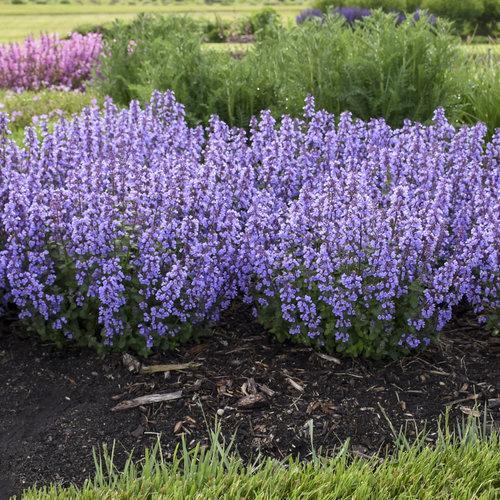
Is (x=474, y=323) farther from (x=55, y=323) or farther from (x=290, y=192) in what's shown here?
(x=55, y=323)

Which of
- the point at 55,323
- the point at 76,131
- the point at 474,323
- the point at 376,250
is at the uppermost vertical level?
the point at 76,131

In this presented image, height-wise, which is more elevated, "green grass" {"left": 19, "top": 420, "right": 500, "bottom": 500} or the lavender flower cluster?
the lavender flower cluster

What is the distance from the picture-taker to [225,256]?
14.5ft

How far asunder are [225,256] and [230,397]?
80 centimetres

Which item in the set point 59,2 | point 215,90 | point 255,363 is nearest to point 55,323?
point 255,363

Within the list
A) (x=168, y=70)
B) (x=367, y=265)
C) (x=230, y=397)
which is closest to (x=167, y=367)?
(x=230, y=397)

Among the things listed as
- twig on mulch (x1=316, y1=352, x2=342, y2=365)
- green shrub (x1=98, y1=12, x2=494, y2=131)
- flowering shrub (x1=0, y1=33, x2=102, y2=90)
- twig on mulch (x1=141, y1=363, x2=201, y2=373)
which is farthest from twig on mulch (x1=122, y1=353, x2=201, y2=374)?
flowering shrub (x1=0, y1=33, x2=102, y2=90)

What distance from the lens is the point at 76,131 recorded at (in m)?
5.38

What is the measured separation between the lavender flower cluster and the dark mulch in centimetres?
15

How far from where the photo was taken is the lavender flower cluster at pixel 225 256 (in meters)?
4.18

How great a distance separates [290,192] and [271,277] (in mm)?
916

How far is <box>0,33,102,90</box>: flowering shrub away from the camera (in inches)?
492

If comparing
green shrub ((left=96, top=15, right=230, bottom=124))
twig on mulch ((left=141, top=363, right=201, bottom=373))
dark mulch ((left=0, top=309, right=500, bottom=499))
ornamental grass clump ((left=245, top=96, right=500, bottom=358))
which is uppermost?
green shrub ((left=96, top=15, right=230, bottom=124))

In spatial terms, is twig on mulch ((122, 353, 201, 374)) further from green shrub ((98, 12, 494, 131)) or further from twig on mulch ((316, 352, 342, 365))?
green shrub ((98, 12, 494, 131))
